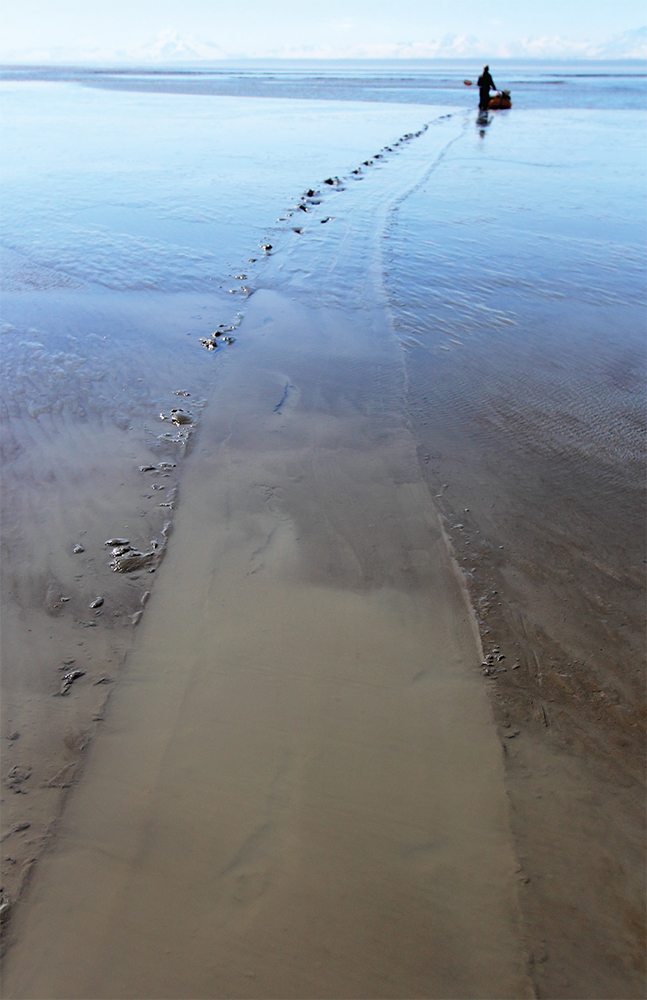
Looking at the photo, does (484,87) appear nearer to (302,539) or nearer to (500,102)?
(500,102)

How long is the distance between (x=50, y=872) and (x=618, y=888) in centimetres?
215

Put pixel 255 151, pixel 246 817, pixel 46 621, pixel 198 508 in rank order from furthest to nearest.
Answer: pixel 255 151 < pixel 198 508 < pixel 46 621 < pixel 246 817

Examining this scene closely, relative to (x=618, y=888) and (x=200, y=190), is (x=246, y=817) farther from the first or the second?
(x=200, y=190)

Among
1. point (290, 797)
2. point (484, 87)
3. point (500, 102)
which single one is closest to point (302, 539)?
point (290, 797)

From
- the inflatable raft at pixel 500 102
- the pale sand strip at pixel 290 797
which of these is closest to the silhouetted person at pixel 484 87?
the inflatable raft at pixel 500 102

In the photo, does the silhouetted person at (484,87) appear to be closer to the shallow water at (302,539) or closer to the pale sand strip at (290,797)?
the shallow water at (302,539)

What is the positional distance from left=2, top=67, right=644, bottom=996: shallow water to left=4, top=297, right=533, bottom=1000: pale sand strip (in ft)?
0.04

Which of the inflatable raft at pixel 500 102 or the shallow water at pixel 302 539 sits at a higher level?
the inflatable raft at pixel 500 102

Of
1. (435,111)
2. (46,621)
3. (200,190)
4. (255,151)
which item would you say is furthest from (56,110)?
(46,621)

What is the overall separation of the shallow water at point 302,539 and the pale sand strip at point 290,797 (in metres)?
0.01

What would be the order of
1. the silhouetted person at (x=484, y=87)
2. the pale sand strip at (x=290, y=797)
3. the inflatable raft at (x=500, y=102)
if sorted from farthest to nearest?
1. the inflatable raft at (x=500, y=102)
2. the silhouetted person at (x=484, y=87)
3. the pale sand strip at (x=290, y=797)

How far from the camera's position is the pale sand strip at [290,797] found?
197 centimetres

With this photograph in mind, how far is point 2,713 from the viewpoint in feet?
8.93

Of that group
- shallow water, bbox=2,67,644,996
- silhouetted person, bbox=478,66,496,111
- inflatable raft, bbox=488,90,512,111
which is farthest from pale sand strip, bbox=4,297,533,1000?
inflatable raft, bbox=488,90,512,111
